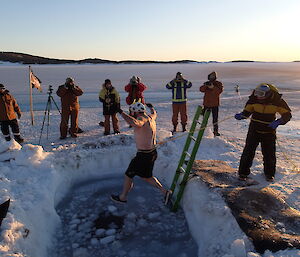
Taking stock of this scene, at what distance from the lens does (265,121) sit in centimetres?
471

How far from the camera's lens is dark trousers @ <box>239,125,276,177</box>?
486 centimetres

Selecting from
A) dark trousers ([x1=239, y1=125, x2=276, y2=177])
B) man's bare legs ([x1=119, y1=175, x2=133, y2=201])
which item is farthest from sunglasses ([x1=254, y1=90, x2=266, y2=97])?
man's bare legs ([x1=119, y1=175, x2=133, y2=201])

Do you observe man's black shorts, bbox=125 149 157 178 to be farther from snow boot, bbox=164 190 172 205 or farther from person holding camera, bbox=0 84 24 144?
person holding camera, bbox=0 84 24 144

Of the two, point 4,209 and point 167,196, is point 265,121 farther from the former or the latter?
point 4,209

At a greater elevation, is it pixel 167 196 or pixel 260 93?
pixel 260 93

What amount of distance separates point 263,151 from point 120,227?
286 centimetres

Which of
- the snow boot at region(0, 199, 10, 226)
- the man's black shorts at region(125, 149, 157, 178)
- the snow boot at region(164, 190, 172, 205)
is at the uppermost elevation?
the man's black shorts at region(125, 149, 157, 178)

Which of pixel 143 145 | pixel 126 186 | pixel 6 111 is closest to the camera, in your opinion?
pixel 143 145

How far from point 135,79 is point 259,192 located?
5031mm

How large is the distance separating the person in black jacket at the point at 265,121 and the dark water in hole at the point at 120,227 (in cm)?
166

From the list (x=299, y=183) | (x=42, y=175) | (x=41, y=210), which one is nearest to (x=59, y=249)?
(x=41, y=210)

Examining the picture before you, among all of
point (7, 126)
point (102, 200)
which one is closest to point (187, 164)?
point (102, 200)

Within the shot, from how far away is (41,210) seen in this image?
3934mm

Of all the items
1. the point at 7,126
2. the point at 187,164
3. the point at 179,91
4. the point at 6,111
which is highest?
the point at 179,91
